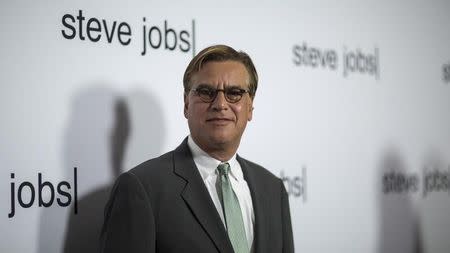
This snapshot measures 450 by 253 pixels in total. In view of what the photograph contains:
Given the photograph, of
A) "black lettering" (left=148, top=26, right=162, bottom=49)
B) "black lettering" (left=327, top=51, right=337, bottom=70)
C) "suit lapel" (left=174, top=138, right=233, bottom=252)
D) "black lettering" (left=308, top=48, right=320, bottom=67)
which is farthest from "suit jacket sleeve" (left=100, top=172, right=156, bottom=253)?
"black lettering" (left=327, top=51, right=337, bottom=70)

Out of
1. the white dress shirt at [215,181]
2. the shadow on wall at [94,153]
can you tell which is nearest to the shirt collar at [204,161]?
the white dress shirt at [215,181]

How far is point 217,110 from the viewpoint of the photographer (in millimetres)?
1815

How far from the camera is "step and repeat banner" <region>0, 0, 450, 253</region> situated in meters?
1.94

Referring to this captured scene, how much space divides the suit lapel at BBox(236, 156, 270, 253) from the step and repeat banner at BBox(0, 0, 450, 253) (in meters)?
0.43

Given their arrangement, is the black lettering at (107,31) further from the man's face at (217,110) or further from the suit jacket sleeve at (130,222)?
the suit jacket sleeve at (130,222)

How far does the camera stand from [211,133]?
1814 mm

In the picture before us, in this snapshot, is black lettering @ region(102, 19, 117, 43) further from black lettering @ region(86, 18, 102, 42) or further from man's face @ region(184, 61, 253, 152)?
man's face @ region(184, 61, 253, 152)

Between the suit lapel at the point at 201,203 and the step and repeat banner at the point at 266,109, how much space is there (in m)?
0.43

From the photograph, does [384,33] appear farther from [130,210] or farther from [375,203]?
[130,210]

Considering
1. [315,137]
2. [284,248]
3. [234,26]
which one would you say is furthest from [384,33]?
[284,248]

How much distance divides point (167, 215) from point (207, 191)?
139mm

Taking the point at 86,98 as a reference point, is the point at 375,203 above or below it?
below

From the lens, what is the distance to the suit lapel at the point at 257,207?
1.80 metres

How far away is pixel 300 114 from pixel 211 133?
1.01 metres
